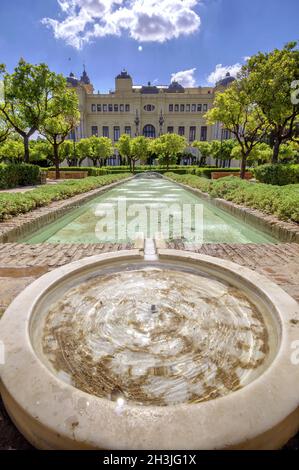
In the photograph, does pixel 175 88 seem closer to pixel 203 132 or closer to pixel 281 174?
pixel 203 132

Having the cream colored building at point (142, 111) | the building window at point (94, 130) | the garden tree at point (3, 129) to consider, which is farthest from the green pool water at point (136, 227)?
the building window at point (94, 130)

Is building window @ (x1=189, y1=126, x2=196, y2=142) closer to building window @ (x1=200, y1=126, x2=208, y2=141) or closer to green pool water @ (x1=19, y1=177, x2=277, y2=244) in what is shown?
building window @ (x1=200, y1=126, x2=208, y2=141)

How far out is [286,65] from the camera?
41.5 feet

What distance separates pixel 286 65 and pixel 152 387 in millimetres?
15915

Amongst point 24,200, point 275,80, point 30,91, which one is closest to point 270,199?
point 24,200

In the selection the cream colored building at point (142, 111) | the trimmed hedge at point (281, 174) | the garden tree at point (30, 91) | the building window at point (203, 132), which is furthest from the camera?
the building window at point (203, 132)

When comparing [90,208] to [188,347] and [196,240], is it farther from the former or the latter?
[188,347]

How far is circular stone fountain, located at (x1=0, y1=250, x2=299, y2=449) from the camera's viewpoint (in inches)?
47.8

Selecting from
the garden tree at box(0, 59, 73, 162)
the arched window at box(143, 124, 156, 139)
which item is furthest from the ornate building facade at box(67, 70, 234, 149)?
the garden tree at box(0, 59, 73, 162)

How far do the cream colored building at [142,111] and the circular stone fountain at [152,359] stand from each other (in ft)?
220

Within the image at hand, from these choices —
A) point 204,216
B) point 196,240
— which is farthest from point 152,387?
point 204,216

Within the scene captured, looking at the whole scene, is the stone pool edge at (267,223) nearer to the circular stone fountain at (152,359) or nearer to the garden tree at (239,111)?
the circular stone fountain at (152,359)

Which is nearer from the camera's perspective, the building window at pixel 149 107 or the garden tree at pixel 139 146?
the garden tree at pixel 139 146

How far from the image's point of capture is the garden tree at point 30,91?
55.0 feet
